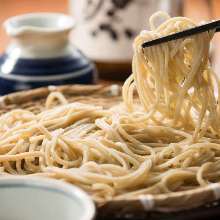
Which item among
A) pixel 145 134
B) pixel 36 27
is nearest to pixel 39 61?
pixel 36 27

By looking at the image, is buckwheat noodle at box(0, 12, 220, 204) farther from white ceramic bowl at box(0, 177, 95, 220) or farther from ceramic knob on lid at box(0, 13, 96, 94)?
A: ceramic knob on lid at box(0, 13, 96, 94)

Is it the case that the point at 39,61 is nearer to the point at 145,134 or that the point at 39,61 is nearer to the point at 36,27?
the point at 36,27

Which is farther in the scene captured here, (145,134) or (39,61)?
(39,61)

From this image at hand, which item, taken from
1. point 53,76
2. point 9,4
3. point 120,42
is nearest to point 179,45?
point 53,76

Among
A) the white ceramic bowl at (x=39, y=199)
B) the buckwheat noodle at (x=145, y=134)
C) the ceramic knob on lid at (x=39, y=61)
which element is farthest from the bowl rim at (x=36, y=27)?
the white ceramic bowl at (x=39, y=199)

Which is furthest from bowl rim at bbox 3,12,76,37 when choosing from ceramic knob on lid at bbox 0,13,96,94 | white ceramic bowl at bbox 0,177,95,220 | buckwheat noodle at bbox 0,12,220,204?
white ceramic bowl at bbox 0,177,95,220

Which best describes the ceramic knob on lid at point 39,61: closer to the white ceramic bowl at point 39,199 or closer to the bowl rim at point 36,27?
the bowl rim at point 36,27
